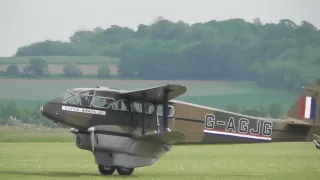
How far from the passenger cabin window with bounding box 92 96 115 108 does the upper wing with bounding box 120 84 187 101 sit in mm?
454

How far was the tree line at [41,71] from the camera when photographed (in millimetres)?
74062

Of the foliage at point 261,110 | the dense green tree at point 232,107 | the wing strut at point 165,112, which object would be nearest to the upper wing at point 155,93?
the wing strut at point 165,112

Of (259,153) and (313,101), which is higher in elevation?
(313,101)

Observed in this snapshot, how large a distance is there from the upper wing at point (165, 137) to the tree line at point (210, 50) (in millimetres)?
43627

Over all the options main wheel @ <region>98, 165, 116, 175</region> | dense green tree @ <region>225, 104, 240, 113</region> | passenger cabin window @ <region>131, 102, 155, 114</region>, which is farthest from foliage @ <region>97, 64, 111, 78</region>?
main wheel @ <region>98, 165, 116, 175</region>

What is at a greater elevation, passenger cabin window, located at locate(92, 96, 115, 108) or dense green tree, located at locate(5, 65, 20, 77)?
passenger cabin window, located at locate(92, 96, 115, 108)

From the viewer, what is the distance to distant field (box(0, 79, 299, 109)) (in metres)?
69.3

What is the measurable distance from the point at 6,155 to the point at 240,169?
34.0 feet

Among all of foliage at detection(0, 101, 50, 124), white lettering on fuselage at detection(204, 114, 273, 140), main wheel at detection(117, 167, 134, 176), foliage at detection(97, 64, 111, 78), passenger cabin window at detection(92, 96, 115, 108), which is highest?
passenger cabin window at detection(92, 96, 115, 108)

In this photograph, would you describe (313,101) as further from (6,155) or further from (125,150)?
(6,155)

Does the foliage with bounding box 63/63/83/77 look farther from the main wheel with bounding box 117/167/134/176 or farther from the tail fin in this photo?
the main wheel with bounding box 117/167/134/176

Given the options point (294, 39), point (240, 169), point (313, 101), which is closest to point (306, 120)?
point (313, 101)

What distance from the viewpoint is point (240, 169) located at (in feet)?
91.1

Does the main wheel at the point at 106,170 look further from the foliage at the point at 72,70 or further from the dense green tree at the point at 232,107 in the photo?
the foliage at the point at 72,70
